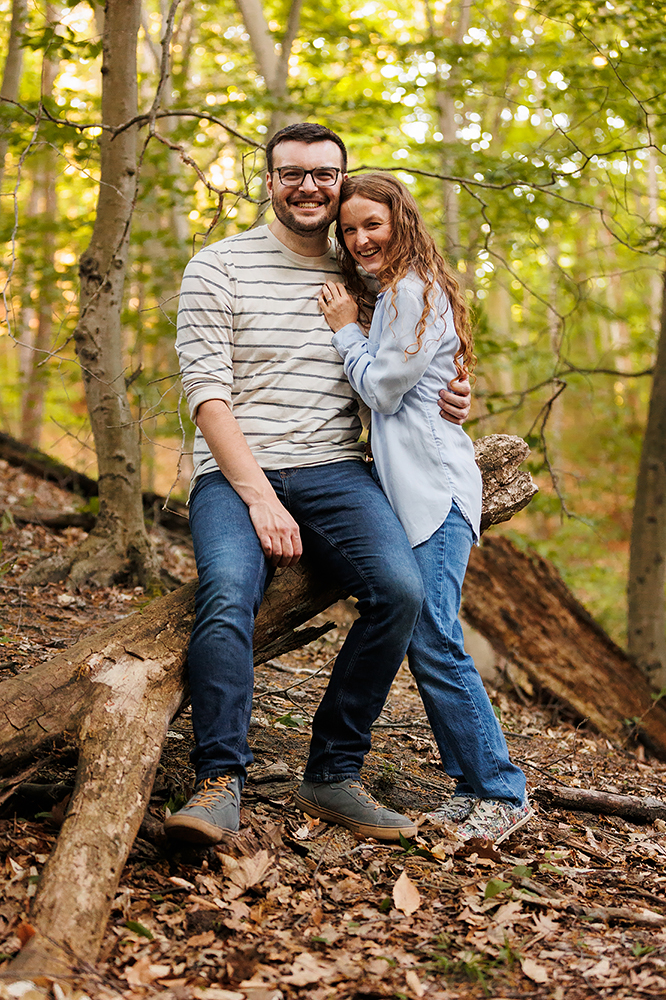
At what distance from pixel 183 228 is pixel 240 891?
1064 centimetres

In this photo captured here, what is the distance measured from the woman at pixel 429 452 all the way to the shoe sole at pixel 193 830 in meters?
0.95

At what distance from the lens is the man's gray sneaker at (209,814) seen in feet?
7.62

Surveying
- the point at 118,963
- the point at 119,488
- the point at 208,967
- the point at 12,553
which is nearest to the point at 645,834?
the point at 208,967

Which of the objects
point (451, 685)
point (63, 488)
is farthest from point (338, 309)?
Result: point (63, 488)

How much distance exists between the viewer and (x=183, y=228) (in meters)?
11.5

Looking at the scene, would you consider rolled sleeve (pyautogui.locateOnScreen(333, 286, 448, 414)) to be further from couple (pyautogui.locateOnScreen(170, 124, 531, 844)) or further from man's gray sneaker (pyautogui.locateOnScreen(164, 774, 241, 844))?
man's gray sneaker (pyautogui.locateOnScreen(164, 774, 241, 844))

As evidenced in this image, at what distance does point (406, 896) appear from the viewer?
2.46 m

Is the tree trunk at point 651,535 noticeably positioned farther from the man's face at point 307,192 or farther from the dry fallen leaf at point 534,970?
the dry fallen leaf at point 534,970

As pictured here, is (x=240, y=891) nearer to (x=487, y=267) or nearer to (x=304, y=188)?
(x=304, y=188)

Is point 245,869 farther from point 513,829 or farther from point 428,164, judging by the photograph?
point 428,164

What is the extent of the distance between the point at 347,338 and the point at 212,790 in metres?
1.72

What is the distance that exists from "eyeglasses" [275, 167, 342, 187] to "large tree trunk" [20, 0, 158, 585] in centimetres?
192

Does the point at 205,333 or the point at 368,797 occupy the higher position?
the point at 205,333

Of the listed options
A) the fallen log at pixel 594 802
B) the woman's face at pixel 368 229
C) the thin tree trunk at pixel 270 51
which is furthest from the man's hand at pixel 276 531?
the thin tree trunk at pixel 270 51
